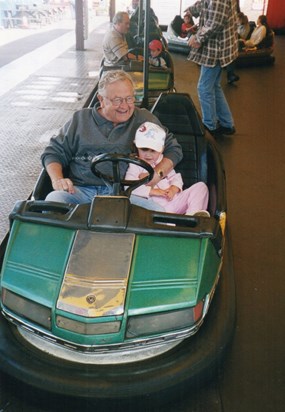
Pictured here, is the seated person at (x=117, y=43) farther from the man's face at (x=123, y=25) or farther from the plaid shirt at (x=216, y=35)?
the plaid shirt at (x=216, y=35)

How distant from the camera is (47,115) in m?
3.81

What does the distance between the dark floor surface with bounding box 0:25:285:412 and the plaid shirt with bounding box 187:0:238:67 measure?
602mm

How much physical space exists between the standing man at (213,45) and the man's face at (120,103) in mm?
1646

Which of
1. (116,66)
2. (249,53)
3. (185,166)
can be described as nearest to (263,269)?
(185,166)

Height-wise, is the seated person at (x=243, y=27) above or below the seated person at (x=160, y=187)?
above

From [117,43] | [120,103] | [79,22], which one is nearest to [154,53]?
[117,43]

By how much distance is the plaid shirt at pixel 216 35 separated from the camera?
3.10 metres

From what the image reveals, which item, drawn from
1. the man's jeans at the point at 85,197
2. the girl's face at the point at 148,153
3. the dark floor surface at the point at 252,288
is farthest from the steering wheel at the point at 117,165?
the dark floor surface at the point at 252,288

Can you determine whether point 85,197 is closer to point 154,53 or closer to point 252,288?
point 252,288

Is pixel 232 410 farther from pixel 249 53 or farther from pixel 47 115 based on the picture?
pixel 249 53

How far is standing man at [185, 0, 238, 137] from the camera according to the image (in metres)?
3.10

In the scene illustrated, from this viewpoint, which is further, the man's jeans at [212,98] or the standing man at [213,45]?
the man's jeans at [212,98]

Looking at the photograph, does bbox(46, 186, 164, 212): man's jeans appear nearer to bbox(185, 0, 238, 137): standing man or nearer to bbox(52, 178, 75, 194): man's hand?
bbox(52, 178, 75, 194): man's hand

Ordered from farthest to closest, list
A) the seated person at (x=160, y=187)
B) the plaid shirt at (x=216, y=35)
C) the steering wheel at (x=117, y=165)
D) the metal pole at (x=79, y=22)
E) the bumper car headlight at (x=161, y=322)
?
the metal pole at (x=79, y=22)
the plaid shirt at (x=216, y=35)
the seated person at (x=160, y=187)
the steering wheel at (x=117, y=165)
the bumper car headlight at (x=161, y=322)
